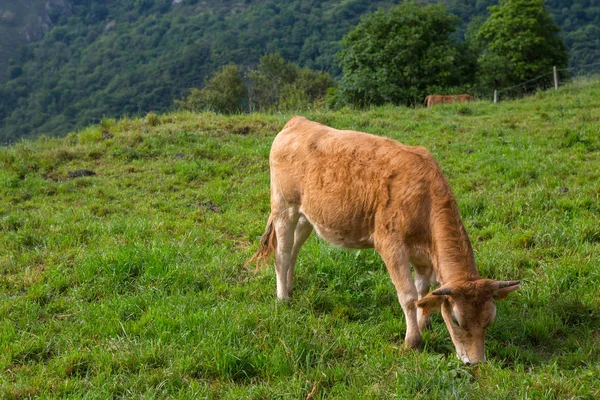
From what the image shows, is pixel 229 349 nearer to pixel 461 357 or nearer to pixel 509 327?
pixel 461 357

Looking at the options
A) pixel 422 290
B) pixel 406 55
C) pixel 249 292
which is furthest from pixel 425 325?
pixel 406 55

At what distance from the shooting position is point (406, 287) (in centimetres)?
463

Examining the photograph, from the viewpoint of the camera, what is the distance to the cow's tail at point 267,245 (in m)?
6.04

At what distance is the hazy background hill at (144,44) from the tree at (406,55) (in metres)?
30.4

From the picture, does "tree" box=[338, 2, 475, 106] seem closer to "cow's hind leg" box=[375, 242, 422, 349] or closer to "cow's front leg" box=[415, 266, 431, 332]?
"cow's front leg" box=[415, 266, 431, 332]

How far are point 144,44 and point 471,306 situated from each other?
119216 mm

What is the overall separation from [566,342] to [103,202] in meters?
7.68

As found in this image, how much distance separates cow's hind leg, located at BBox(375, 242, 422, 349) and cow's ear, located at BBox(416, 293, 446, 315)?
36cm

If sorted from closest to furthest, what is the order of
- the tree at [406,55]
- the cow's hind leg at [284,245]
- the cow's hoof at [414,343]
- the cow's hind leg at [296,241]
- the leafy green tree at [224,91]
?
the cow's hoof at [414,343] < the cow's hind leg at [284,245] < the cow's hind leg at [296,241] < the tree at [406,55] < the leafy green tree at [224,91]

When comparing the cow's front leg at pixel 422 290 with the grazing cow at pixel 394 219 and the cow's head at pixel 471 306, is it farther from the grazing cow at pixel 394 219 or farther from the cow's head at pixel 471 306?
the cow's head at pixel 471 306

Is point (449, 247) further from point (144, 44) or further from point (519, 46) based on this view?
point (144, 44)

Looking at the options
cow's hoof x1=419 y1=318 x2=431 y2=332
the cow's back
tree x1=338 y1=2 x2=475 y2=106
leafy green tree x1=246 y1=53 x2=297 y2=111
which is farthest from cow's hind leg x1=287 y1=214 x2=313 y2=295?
leafy green tree x1=246 y1=53 x2=297 y2=111

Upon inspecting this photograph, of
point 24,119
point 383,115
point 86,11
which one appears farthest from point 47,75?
point 383,115

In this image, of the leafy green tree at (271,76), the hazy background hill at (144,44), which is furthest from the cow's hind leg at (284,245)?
the leafy green tree at (271,76)
